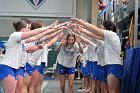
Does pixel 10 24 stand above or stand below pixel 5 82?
above

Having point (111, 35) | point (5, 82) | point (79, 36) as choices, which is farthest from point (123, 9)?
point (5, 82)

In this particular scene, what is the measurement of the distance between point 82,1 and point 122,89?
14423 millimetres

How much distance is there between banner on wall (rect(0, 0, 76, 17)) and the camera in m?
18.5

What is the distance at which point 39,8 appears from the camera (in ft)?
61.7

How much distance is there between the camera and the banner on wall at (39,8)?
18.5 metres

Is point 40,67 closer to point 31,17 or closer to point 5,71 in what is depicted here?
point 5,71

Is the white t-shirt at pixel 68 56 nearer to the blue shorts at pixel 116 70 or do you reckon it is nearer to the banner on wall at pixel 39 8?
the blue shorts at pixel 116 70

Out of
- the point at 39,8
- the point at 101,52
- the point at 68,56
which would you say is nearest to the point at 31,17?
the point at 39,8

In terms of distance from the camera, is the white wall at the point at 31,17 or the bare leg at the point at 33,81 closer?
the bare leg at the point at 33,81

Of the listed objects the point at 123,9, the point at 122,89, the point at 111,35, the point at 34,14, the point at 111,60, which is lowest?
the point at 122,89

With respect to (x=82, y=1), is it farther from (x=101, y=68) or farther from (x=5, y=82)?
(x=5, y=82)

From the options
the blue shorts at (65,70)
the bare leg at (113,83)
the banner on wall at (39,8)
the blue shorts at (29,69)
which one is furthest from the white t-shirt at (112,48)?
the banner on wall at (39,8)

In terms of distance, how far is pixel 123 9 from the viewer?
267 inches

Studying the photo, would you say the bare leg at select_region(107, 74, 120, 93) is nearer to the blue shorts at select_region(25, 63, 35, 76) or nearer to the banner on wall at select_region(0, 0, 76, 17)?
the blue shorts at select_region(25, 63, 35, 76)
